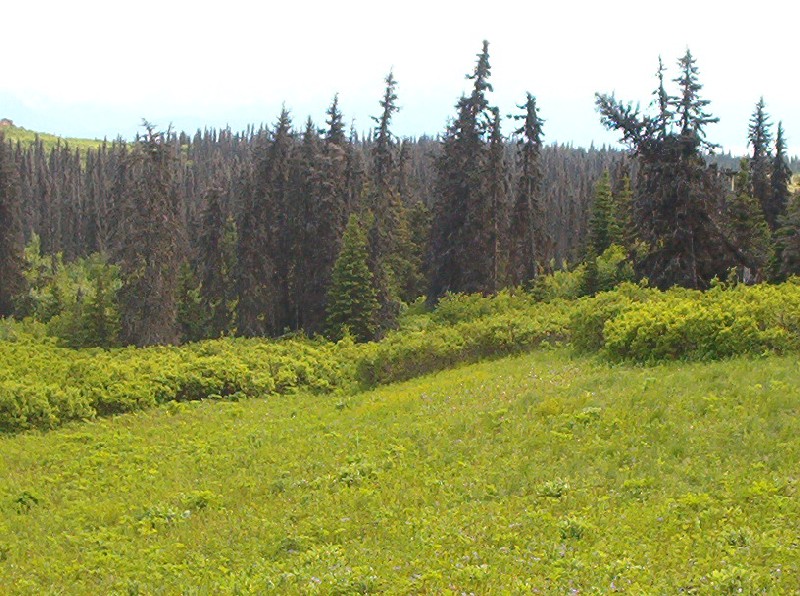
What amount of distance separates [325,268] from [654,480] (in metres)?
38.4

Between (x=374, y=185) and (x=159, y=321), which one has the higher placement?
(x=374, y=185)

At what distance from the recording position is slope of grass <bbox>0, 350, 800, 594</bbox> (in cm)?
862

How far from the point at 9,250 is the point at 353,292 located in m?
34.0

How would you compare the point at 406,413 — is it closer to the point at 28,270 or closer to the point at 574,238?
the point at 28,270

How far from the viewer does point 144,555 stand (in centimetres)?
1084

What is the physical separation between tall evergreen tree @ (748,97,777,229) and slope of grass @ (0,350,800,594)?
2219 inches

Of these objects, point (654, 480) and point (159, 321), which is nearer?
point (654, 480)

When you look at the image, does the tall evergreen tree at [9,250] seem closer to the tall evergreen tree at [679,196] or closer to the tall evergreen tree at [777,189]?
the tall evergreen tree at [679,196]

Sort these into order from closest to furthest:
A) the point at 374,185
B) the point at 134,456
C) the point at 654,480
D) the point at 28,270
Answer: the point at 654,480 < the point at 134,456 < the point at 374,185 < the point at 28,270

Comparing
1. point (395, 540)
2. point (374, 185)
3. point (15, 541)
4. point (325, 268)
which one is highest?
point (374, 185)

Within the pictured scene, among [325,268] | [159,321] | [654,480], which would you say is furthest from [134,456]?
[325,268]

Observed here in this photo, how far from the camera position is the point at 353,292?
42312 millimetres

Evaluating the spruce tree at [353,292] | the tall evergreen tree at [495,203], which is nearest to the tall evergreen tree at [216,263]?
the spruce tree at [353,292]

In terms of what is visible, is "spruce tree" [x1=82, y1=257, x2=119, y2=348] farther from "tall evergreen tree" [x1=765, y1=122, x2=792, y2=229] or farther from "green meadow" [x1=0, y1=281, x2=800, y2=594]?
"tall evergreen tree" [x1=765, y1=122, x2=792, y2=229]
